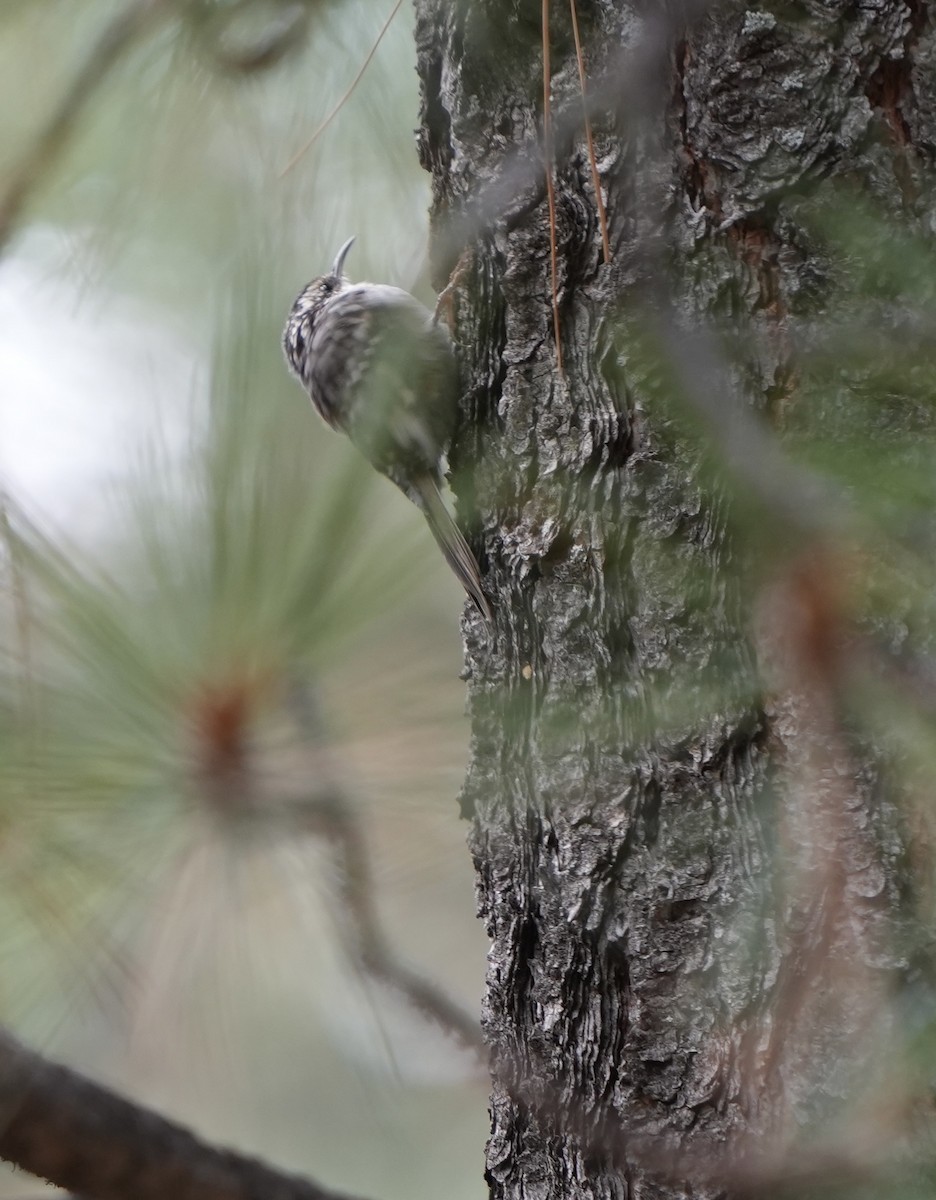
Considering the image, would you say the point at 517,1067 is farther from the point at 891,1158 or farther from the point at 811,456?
the point at 811,456

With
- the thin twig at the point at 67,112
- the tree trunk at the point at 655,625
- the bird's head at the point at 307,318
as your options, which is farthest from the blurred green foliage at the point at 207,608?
the bird's head at the point at 307,318

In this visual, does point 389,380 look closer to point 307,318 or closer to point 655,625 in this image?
point 655,625

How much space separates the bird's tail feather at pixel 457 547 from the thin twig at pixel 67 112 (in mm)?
482

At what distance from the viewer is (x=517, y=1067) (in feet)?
4.05

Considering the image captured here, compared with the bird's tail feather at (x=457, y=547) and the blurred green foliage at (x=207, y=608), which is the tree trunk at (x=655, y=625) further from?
the blurred green foliage at (x=207, y=608)

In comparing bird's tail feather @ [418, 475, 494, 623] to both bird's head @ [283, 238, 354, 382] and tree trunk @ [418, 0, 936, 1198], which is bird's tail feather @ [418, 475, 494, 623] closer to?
tree trunk @ [418, 0, 936, 1198]

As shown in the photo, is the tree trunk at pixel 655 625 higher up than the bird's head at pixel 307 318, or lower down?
lower down

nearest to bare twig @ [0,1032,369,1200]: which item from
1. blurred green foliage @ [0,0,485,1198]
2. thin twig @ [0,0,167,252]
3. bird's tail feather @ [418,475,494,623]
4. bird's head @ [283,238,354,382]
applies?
blurred green foliage @ [0,0,485,1198]

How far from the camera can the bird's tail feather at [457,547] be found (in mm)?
1101

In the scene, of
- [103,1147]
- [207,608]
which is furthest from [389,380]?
[103,1147]

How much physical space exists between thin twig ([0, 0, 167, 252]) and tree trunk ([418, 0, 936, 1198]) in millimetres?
381

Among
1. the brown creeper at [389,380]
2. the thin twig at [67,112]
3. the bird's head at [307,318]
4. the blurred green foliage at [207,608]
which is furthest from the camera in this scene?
the bird's head at [307,318]

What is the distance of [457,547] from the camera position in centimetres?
115

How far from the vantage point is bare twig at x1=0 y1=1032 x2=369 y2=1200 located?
1.10 meters
